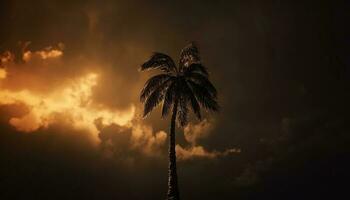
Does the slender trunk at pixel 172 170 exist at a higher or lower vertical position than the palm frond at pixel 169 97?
lower

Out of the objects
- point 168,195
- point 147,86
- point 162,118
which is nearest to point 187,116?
point 162,118

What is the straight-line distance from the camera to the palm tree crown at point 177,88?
38094mm

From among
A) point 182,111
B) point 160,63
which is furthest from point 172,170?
point 160,63

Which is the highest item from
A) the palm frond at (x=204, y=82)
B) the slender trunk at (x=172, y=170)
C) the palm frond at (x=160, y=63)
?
the palm frond at (x=160, y=63)

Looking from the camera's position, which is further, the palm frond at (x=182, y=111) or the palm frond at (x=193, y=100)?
the palm frond at (x=182, y=111)

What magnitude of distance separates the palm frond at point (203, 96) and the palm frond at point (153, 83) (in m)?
2.73

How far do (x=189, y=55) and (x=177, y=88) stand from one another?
13.5 ft

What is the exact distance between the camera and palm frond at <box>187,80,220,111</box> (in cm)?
3797

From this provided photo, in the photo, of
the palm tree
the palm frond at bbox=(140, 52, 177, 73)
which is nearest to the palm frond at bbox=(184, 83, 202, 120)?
the palm tree

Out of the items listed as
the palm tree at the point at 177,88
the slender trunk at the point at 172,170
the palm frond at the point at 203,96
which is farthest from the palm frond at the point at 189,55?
the slender trunk at the point at 172,170

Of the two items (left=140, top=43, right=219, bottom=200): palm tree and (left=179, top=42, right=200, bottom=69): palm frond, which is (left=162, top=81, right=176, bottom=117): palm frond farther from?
(left=179, top=42, right=200, bottom=69): palm frond

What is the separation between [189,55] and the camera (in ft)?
131

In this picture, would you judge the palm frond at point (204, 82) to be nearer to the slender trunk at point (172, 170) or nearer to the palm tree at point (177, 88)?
the palm tree at point (177, 88)

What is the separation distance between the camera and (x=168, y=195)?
32719mm
